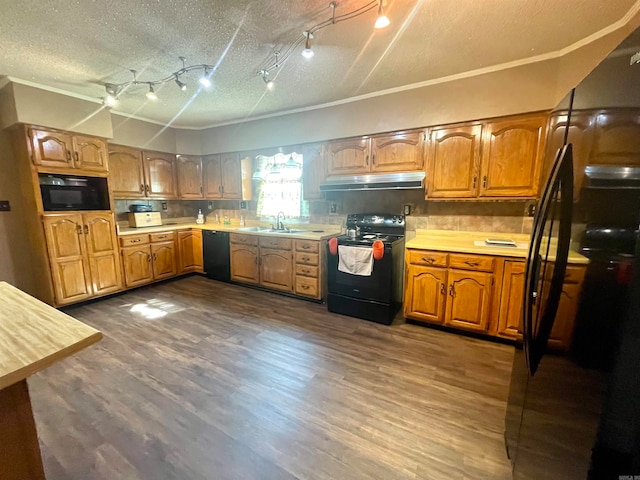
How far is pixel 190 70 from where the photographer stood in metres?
A: 2.57

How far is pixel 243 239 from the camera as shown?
4.09 metres

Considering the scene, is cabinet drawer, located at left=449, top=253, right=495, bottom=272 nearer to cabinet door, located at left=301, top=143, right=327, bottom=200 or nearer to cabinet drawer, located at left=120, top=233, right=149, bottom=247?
cabinet door, located at left=301, top=143, right=327, bottom=200

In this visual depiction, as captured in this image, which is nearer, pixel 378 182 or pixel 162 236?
pixel 378 182

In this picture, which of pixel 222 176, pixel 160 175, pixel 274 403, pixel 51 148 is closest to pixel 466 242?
pixel 274 403

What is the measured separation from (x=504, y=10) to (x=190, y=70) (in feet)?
8.31

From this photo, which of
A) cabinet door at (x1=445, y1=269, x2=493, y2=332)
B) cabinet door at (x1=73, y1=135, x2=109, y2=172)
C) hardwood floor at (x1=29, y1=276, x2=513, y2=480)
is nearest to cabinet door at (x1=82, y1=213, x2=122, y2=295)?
cabinet door at (x1=73, y1=135, x2=109, y2=172)

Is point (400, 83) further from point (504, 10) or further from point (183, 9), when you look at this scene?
point (183, 9)

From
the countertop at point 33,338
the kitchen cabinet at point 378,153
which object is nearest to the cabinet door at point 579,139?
the countertop at point 33,338

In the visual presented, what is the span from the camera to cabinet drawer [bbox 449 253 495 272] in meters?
2.46

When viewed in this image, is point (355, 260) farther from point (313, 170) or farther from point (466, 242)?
point (313, 170)

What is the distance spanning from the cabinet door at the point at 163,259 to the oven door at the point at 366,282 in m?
2.69

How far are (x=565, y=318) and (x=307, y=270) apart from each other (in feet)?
9.32

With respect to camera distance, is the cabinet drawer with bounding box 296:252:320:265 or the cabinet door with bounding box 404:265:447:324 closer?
the cabinet door with bounding box 404:265:447:324

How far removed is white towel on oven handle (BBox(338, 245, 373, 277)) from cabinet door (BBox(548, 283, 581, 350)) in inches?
79.9
